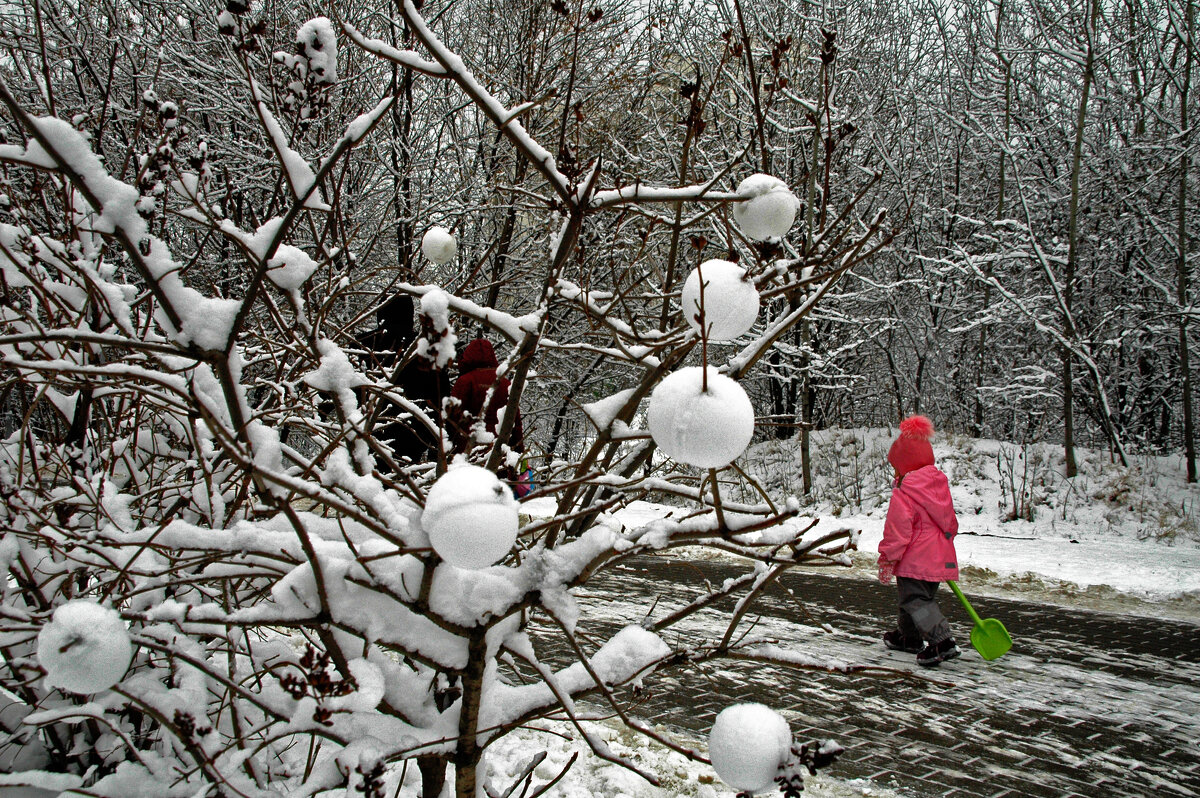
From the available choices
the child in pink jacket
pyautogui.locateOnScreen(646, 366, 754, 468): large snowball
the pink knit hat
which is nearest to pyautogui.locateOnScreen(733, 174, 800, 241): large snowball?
pyautogui.locateOnScreen(646, 366, 754, 468): large snowball

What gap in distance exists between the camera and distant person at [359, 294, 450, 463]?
1418mm

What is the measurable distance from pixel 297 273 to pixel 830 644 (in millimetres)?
5123

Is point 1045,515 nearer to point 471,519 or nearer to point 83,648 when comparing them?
point 471,519

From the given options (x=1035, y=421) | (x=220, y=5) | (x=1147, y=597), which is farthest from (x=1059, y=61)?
(x=220, y=5)

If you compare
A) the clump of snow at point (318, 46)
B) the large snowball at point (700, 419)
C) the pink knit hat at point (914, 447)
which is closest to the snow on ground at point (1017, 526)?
the pink knit hat at point (914, 447)

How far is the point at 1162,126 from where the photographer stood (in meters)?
11.4

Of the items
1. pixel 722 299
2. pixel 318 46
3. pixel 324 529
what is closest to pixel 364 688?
pixel 324 529

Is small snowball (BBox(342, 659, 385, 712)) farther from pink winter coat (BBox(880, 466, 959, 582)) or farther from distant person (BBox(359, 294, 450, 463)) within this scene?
pink winter coat (BBox(880, 466, 959, 582))

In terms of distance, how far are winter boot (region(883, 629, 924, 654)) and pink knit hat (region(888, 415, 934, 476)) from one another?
3.88 ft

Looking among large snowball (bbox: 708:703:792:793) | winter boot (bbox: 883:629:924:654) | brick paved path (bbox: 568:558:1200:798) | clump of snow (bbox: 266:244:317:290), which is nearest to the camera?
large snowball (bbox: 708:703:792:793)

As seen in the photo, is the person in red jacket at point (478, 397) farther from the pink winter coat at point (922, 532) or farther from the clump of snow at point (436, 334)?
the pink winter coat at point (922, 532)

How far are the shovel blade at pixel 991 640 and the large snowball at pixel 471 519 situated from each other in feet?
16.7

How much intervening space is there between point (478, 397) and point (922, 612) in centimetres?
437

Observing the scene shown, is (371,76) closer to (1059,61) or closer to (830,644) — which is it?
(830,644)
